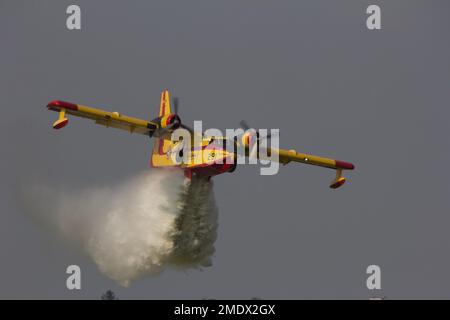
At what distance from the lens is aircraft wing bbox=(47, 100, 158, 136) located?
58584 mm

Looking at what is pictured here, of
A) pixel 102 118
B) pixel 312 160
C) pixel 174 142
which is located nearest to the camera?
pixel 102 118

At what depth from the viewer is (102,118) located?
59906mm

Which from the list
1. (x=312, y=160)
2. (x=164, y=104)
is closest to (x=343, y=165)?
(x=312, y=160)

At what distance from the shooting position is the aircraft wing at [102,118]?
58.6 meters

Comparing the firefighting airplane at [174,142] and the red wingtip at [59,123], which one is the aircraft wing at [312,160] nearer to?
the firefighting airplane at [174,142]

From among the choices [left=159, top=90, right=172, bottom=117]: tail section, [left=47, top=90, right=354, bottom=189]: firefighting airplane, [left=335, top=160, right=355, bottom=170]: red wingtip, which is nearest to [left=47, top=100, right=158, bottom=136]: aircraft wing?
[left=47, top=90, right=354, bottom=189]: firefighting airplane

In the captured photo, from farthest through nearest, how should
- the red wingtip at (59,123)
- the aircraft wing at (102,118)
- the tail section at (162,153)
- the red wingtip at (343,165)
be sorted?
1. the red wingtip at (343,165)
2. the tail section at (162,153)
3. the aircraft wing at (102,118)
4. the red wingtip at (59,123)

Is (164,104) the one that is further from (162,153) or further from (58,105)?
(58,105)

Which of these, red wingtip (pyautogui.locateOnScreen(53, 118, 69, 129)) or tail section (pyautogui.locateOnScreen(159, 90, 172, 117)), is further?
tail section (pyautogui.locateOnScreen(159, 90, 172, 117))

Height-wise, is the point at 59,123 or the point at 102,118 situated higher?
the point at 102,118

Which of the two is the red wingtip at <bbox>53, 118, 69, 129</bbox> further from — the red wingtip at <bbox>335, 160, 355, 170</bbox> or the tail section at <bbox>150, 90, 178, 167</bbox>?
the red wingtip at <bbox>335, 160, 355, 170</bbox>

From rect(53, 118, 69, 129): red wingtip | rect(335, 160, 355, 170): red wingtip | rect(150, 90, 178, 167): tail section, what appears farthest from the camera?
rect(335, 160, 355, 170): red wingtip

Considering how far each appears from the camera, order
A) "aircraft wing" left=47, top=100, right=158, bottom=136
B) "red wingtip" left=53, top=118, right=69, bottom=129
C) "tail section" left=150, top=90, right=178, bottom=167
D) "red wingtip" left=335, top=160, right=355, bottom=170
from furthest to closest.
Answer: "red wingtip" left=335, top=160, right=355, bottom=170
"tail section" left=150, top=90, right=178, bottom=167
"aircraft wing" left=47, top=100, right=158, bottom=136
"red wingtip" left=53, top=118, right=69, bottom=129

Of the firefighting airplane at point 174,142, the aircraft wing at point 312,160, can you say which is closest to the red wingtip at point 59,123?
the firefighting airplane at point 174,142
